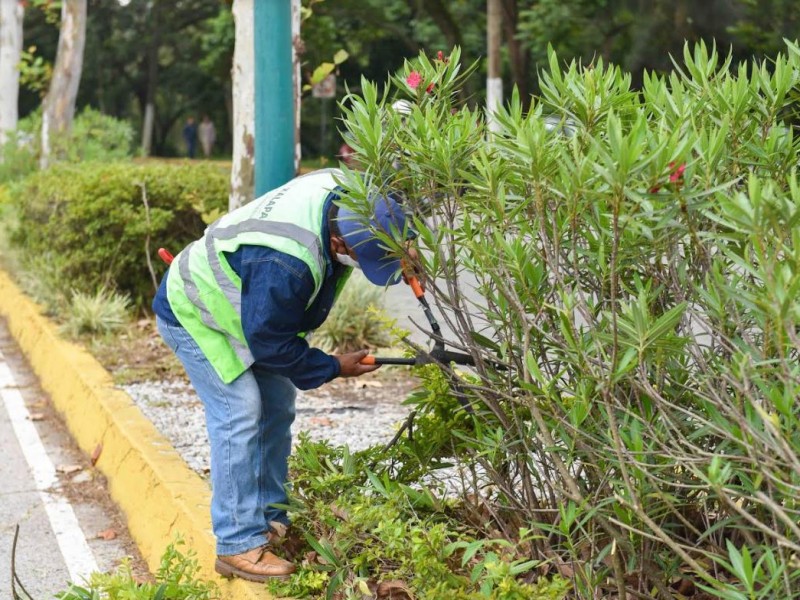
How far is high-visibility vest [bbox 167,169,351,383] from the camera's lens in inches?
151

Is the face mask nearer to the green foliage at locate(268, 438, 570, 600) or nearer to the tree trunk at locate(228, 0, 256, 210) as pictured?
the green foliage at locate(268, 438, 570, 600)

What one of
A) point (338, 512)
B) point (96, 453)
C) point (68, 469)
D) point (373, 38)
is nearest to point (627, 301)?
point (338, 512)

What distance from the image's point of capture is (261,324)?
3.79m

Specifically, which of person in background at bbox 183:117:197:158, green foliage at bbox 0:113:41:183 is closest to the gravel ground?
green foliage at bbox 0:113:41:183

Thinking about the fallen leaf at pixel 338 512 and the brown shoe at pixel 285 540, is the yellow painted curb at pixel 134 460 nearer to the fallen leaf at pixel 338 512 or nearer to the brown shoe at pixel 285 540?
the brown shoe at pixel 285 540

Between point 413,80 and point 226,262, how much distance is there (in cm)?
90

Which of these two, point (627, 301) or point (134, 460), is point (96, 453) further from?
point (627, 301)

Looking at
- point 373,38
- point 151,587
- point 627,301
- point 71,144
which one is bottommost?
point 151,587

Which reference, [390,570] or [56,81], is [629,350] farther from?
[56,81]

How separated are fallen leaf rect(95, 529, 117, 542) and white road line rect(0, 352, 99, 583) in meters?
0.08

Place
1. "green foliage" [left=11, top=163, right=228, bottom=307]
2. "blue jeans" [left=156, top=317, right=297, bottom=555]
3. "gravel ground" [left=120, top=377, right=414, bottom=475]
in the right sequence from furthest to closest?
"green foliage" [left=11, top=163, right=228, bottom=307] → "gravel ground" [left=120, top=377, right=414, bottom=475] → "blue jeans" [left=156, top=317, right=297, bottom=555]

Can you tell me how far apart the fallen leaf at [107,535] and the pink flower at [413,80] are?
112 inches

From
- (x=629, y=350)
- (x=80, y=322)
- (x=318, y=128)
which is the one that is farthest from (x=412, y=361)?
(x=318, y=128)

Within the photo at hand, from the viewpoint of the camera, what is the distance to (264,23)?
653 centimetres
